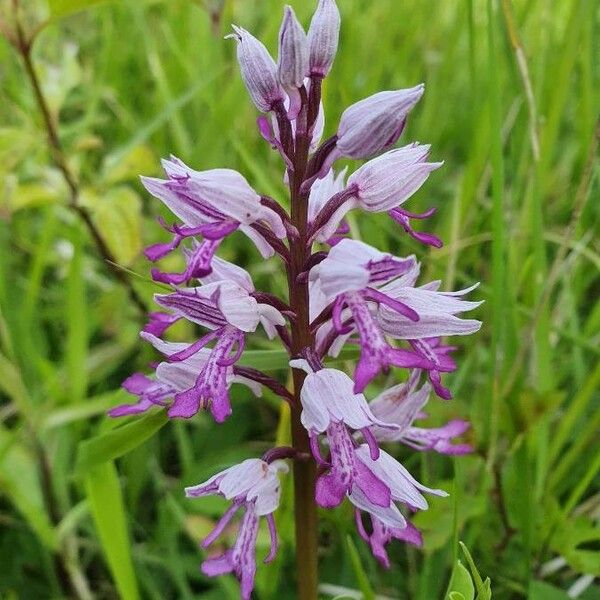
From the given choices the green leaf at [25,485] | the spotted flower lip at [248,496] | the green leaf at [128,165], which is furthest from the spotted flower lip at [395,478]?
the green leaf at [128,165]

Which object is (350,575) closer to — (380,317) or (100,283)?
(380,317)

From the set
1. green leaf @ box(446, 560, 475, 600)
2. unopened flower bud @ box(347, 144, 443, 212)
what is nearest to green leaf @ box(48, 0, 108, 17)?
unopened flower bud @ box(347, 144, 443, 212)

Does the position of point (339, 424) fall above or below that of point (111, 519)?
above

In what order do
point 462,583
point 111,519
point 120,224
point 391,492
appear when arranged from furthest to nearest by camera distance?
point 120,224
point 111,519
point 391,492
point 462,583

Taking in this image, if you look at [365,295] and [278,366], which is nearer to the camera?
[365,295]

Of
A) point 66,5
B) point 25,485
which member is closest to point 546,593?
point 25,485

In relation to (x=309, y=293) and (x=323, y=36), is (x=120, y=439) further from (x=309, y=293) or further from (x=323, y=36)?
(x=323, y=36)

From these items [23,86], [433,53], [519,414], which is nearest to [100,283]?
[23,86]
